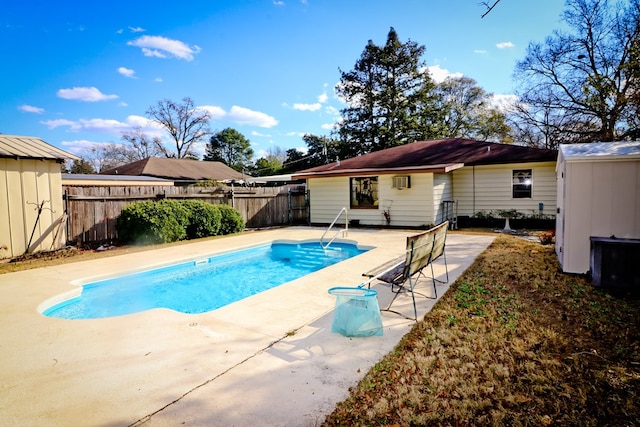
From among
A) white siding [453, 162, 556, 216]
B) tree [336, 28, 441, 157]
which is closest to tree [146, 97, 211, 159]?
tree [336, 28, 441, 157]

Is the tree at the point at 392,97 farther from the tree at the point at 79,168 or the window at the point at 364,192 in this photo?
the tree at the point at 79,168

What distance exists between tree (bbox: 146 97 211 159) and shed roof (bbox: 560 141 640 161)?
37956 millimetres

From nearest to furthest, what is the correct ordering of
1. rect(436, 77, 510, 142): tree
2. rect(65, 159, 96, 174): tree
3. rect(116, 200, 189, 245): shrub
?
rect(116, 200, 189, 245): shrub
rect(436, 77, 510, 142): tree
rect(65, 159, 96, 174): tree

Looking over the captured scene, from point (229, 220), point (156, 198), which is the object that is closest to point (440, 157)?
point (229, 220)

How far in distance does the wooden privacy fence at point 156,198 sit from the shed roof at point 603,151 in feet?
34.9

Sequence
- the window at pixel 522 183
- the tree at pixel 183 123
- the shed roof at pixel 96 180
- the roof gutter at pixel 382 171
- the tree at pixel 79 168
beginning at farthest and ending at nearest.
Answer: the tree at pixel 183 123 → the tree at pixel 79 168 → the shed roof at pixel 96 180 → the window at pixel 522 183 → the roof gutter at pixel 382 171

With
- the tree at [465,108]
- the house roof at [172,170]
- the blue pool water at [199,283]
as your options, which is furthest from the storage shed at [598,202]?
the tree at [465,108]

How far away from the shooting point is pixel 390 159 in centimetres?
1386

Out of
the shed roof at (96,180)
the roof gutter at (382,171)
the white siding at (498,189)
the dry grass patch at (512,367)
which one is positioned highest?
the shed roof at (96,180)

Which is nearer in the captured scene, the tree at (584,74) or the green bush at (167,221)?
the green bush at (167,221)

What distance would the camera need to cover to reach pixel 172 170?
2480 cm

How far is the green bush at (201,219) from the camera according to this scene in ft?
34.8

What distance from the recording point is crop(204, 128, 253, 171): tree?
38.3m

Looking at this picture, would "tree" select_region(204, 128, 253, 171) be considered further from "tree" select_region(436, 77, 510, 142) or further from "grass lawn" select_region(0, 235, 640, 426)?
"grass lawn" select_region(0, 235, 640, 426)
